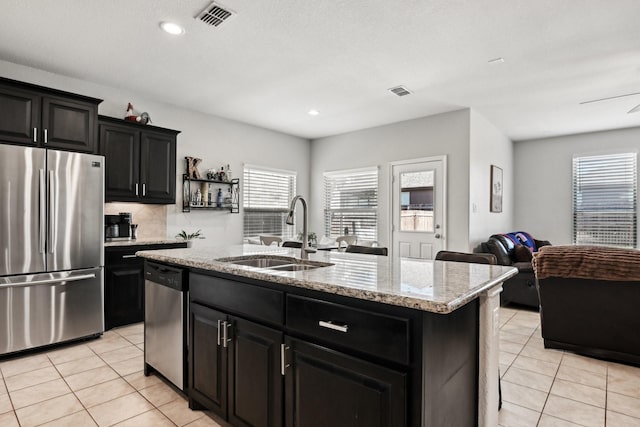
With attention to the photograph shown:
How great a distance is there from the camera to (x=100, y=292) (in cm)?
357

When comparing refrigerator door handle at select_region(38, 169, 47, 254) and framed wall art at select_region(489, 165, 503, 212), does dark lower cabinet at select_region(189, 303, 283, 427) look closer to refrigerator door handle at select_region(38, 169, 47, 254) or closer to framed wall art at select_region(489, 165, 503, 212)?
refrigerator door handle at select_region(38, 169, 47, 254)

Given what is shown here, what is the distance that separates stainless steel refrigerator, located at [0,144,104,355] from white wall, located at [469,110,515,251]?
4.67 meters

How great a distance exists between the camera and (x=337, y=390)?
4.58 ft

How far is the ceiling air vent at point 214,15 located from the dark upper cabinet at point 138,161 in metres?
1.94

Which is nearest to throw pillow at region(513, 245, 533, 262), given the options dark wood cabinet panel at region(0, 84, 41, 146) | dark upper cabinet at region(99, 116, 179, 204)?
dark upper cabinet at region(99, 116, 179, 204)

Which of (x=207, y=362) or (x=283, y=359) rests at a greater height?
(x=283, y=359)

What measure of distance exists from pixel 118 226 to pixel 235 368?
10.3ft

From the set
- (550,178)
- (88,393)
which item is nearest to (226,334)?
(88,393)

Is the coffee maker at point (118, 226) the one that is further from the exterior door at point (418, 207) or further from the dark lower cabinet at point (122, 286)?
the exterior door at point (418, 207)

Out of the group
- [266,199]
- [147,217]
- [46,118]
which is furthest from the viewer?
[266,199]

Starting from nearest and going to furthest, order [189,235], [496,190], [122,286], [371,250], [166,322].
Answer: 1. [166,322]
2. [371,250]
3. [122,286]
4. [189,235]
5. [496,190]

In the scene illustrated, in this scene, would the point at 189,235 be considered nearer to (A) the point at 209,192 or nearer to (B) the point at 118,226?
(A) the point at 209,192

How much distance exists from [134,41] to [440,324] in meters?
3.40

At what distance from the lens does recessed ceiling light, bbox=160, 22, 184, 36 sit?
2840 millimetres
